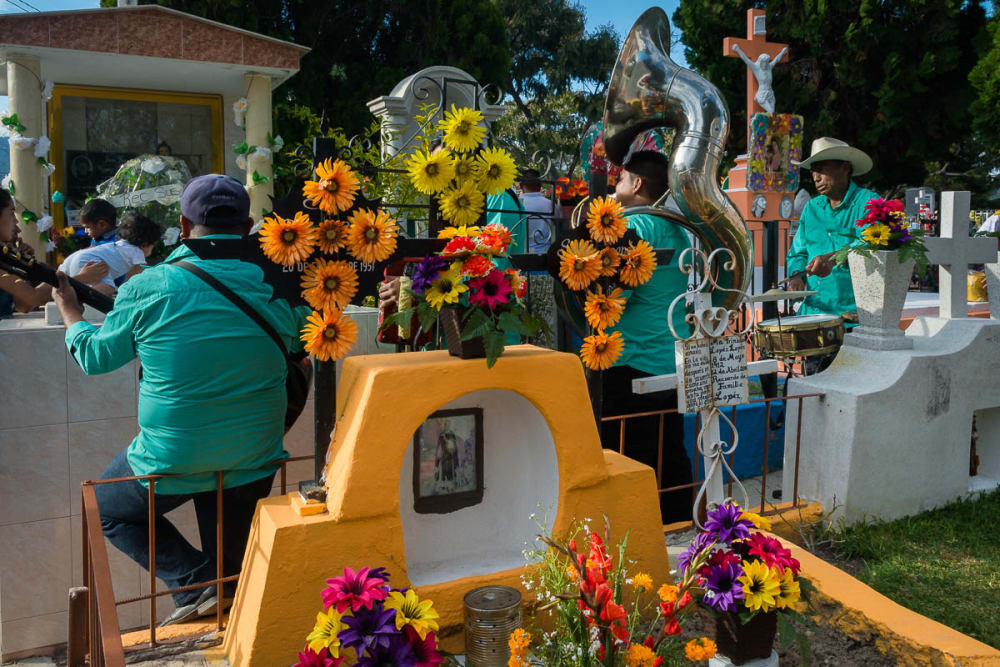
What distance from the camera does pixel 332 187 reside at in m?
2.43

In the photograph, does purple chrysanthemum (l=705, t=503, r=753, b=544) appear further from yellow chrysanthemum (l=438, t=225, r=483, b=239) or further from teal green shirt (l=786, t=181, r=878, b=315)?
teal green shirt (l=786, t=181, r=878, b=315)

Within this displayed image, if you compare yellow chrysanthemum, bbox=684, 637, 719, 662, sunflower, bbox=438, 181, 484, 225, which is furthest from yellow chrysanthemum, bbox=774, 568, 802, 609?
sunflower, bbox=438, 181, 484, 225

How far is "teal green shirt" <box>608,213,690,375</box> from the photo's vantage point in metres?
3.77

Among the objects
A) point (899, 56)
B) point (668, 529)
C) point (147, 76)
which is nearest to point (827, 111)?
point (899, 56)

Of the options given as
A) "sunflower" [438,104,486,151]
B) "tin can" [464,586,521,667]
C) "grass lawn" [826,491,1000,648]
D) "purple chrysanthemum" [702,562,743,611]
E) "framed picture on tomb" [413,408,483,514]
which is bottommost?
"grass lawn" [826,491,1000,648]

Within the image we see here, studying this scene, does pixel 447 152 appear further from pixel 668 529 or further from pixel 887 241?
pixel 887 241

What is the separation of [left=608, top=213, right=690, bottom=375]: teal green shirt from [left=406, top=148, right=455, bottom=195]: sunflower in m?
1.44

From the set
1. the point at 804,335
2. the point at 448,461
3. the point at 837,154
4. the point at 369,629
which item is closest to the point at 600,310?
the point at 448,461

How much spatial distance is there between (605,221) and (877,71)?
715 inches

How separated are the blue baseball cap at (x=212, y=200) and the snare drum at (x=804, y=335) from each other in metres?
2.85

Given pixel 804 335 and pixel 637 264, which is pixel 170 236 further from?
pixel 804 335

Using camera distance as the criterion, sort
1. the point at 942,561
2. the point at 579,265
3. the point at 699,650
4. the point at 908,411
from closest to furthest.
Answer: the point at 699,650
the point at 579,265
the point at 942,561
the point at 908,411

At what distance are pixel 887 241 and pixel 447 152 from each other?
2730 millimetres

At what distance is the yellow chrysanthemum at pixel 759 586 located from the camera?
2.26 metres
